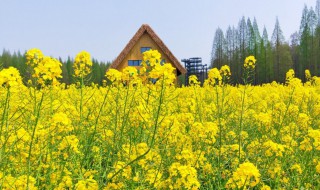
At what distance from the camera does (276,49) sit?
33.8m

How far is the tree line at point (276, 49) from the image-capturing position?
31.7m

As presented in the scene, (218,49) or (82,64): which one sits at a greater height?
(218,49)

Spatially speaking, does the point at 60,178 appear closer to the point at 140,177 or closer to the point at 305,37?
the point at 140,177

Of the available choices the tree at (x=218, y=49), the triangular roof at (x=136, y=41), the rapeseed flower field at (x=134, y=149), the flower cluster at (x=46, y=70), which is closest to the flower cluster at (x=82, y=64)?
the rapeseed flower field at (x=134, y=149)

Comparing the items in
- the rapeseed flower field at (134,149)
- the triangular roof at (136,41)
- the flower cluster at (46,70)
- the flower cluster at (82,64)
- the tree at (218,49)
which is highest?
the tree at (218,49)

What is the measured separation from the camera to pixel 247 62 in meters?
4.19

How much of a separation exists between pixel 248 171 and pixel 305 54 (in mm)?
32027

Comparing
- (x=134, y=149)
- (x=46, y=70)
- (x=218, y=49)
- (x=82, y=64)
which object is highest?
(x=218, y=49)

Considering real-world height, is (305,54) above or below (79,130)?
above

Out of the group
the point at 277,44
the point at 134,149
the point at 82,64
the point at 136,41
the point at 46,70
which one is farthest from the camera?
the point at 277,44

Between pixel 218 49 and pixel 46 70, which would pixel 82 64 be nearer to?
pixel 46 70

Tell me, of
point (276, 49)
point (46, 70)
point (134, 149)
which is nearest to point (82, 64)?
point (134, 149)

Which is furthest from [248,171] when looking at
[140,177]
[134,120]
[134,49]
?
[134,49]

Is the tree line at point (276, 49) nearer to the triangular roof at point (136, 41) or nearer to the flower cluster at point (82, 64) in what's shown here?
the triangular roof at point (136, 41)
